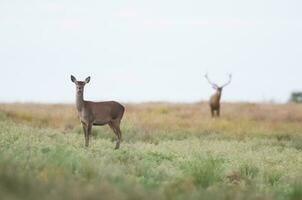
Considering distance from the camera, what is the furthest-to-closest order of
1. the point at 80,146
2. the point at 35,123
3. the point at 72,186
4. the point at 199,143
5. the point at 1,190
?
1. the point at 35,123
2. the point at 199,143
3. the point at 80,146
4. the point at 72,186
5. the point at 1,190

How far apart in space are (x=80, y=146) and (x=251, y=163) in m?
3.99

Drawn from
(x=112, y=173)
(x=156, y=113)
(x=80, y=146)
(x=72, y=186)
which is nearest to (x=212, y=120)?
(x=156, y=113)

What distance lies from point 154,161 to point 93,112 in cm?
295

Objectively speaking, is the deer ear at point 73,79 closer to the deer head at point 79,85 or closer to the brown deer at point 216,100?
the deer head at point 79,85

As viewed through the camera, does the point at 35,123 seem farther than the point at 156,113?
No

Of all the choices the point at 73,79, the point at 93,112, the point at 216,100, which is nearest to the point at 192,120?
the point at 216,100

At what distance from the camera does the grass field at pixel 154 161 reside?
8711 mm

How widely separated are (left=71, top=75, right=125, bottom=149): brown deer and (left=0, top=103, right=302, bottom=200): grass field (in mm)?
554

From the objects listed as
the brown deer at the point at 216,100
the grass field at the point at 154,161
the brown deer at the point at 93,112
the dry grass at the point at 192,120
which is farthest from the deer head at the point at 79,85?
the brown deer at the point at 216,100

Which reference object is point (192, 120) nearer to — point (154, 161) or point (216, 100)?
point (216, 100)

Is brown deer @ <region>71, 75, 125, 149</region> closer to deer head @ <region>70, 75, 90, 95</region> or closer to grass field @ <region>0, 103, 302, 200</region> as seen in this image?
deer head @ <region>70, 75, 90, 95</region>

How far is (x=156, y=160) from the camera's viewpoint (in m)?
15.2

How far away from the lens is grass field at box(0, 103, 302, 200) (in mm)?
8711

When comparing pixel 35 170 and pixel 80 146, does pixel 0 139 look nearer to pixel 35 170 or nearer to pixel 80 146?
pixel 80 146
